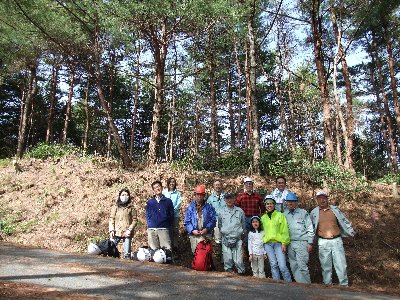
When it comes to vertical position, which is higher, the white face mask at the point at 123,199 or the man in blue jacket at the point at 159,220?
the white face mask at the point at 123,199

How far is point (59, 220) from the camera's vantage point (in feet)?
37.5

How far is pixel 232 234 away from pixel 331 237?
1.93 metres

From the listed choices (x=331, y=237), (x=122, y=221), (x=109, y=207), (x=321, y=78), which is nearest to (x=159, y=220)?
(x=122, y=221)

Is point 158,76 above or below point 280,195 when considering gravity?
above

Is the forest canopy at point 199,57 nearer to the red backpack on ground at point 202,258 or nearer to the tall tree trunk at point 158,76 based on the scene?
the tall tree trunk at point 158,76

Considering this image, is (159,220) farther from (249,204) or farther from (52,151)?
(52,151)

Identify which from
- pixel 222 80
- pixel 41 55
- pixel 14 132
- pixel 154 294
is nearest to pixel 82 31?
pixel 41 55

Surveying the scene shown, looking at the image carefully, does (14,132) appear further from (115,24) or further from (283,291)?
(283,291)

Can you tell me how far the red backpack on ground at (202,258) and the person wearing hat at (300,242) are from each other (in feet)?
5.37

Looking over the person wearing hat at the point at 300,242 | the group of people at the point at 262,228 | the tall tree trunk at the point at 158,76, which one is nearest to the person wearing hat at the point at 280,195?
the group of people at the point at 262,228

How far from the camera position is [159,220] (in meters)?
7.66

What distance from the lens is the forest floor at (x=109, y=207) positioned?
9398mm

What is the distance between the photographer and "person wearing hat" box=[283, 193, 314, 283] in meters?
7.02

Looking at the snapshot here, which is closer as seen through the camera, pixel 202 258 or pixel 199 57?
pixel 202 258
